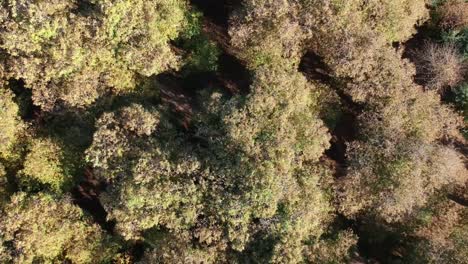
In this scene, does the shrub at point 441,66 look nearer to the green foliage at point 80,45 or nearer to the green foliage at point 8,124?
the green foliage at point 80,45

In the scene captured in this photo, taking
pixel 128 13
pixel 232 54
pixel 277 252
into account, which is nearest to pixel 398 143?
pixel 277 252

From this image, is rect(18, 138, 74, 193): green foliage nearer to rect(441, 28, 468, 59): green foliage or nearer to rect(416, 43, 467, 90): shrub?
rect(416, 43, 467, 90): shrub

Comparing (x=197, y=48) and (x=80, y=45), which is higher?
(x=197, y=48)

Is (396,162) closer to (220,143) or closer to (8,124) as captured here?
(220,143)

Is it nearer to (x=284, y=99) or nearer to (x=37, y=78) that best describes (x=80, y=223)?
(x=37, y=78)

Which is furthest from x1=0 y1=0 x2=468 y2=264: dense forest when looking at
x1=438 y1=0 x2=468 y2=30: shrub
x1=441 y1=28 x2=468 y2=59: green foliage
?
x1=438 y1=0 x2=468 y2=30: shrub

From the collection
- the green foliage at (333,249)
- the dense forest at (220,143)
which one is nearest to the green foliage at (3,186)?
the dense forest at (220,143)

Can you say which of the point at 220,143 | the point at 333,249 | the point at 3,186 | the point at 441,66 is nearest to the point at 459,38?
the point at 441,66

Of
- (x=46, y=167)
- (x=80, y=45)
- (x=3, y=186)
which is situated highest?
(x=80, y=45)
